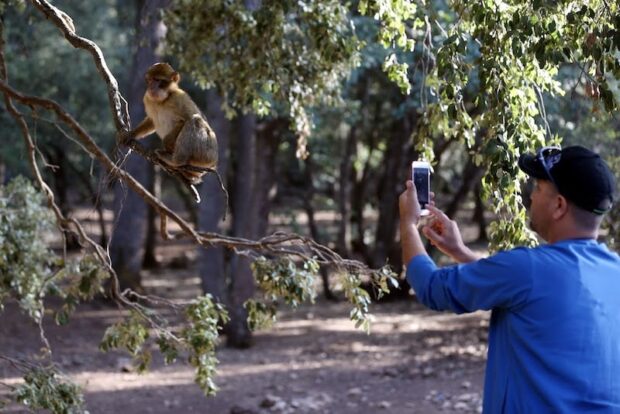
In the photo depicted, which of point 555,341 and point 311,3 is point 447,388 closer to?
point 311,3

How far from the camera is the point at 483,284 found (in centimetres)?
287

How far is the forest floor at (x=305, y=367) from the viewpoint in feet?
36.1

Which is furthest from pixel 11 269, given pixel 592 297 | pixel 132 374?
pixel 592 297

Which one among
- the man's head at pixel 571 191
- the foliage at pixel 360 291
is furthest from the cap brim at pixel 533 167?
the foliage at pixel 360 291

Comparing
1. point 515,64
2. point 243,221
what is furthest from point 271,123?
point 515,64

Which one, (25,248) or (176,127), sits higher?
(176,127)

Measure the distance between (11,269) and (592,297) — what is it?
611 centimetres

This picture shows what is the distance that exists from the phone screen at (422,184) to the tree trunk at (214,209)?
9.49 metres

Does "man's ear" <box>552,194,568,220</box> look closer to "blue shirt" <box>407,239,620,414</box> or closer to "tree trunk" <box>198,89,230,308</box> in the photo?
"blue shirt" <box>407,239,620,414</box>

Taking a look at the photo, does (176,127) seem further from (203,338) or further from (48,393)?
(48,393)

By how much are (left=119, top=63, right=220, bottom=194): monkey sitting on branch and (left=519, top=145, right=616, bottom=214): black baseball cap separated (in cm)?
255

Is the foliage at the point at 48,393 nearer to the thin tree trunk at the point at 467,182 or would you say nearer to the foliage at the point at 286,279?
the foliage at the point at 286,279

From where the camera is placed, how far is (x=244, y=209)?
1383 centimetres

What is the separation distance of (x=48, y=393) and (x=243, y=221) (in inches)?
305
